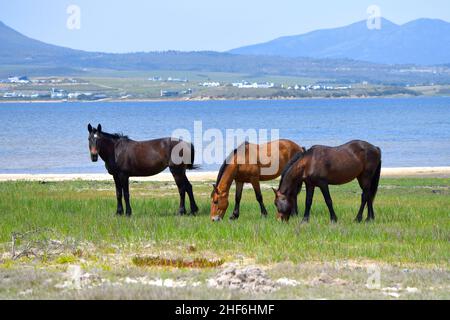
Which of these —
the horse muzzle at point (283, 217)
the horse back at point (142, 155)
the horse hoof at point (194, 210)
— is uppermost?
the horse back at point (142, 155)

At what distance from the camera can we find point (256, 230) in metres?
16.3

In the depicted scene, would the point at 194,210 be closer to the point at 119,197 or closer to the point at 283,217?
the point at 119,197

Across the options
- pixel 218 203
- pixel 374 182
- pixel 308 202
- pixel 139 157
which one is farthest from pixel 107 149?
pixel 374 182

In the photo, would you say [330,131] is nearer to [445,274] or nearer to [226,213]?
[226,213]

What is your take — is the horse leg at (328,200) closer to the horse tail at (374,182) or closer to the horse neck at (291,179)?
the horse neck at (291,179)

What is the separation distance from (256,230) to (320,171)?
8.37 feet

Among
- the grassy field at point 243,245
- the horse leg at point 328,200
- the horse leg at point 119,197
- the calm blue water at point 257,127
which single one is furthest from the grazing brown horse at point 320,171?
the calm blue water at point 257,127

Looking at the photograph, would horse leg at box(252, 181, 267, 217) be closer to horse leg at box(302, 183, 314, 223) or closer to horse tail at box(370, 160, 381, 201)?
horse leg at box(302, 183, 314, 223)

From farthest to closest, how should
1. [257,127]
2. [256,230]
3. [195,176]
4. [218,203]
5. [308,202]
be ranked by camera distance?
[257,127], [195,176], [218,203], [308,202], [256,230]

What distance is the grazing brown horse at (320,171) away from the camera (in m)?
18.2

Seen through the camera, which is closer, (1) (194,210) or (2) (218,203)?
(2) (218,203)

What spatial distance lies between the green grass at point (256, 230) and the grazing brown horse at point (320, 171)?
384mm
